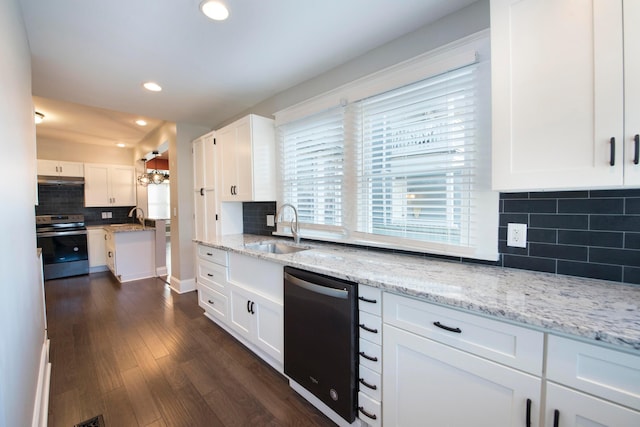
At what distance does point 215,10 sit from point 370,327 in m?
2.00

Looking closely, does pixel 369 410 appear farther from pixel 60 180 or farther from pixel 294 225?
pixel 60 180

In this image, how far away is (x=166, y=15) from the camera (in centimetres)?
159

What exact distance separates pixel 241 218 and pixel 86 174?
13.0 feet

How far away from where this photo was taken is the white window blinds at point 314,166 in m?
2.25

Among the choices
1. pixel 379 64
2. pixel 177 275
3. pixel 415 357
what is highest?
pixel 379 64

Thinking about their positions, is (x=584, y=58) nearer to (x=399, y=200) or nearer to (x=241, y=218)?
(x=399, y=200)

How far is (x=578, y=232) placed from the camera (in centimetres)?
126

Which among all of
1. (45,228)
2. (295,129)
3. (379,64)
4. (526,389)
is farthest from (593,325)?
(45,228)

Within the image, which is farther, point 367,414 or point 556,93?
point 367,414

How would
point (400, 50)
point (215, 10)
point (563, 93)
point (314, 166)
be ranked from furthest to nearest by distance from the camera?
point (314, 166) < point (400, 50) < point (215, 10) < point (563, 93)

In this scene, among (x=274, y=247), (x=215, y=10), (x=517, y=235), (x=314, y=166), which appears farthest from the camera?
(x=274, y=247)

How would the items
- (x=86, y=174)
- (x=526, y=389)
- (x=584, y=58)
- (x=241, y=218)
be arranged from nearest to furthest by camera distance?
1. (x=526, y=389)
2. (x=584, y=58)
3. (x=241, y=218)
4. (x=86, y=174)

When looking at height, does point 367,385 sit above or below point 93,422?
above

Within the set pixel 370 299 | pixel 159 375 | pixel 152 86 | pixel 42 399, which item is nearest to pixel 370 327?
pixel 370 299
